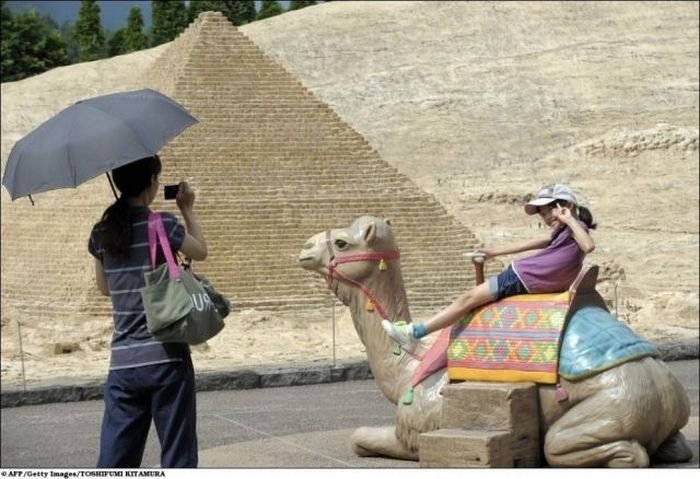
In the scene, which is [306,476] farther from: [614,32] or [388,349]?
[614,32]

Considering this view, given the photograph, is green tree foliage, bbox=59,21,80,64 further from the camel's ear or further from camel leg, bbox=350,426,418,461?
camel leg, bbox=350,426,418,461

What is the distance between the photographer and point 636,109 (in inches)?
1791

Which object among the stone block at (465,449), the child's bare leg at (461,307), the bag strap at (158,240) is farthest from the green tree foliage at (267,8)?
the bag strap at (158,240)

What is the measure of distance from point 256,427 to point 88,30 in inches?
119

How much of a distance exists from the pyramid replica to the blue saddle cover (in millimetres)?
18592

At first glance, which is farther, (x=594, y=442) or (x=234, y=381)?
(x=234, y=381)

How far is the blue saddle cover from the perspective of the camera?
709 centimetres

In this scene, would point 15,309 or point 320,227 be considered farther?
point 320,227

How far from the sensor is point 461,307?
24.1 feet

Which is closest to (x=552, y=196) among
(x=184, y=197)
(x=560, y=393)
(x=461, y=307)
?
(x=461, y=307)

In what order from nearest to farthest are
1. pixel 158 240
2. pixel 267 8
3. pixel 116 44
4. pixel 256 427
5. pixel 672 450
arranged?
pixel 158 240 < pixel 672 450 < pixel 256 427 < pixel 267 8 < pixel 116 44

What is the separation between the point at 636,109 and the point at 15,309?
78.4 ft

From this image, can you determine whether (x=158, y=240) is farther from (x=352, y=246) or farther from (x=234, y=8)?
(x=234, y=8)

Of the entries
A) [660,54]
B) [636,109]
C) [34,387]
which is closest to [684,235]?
[636,109]
